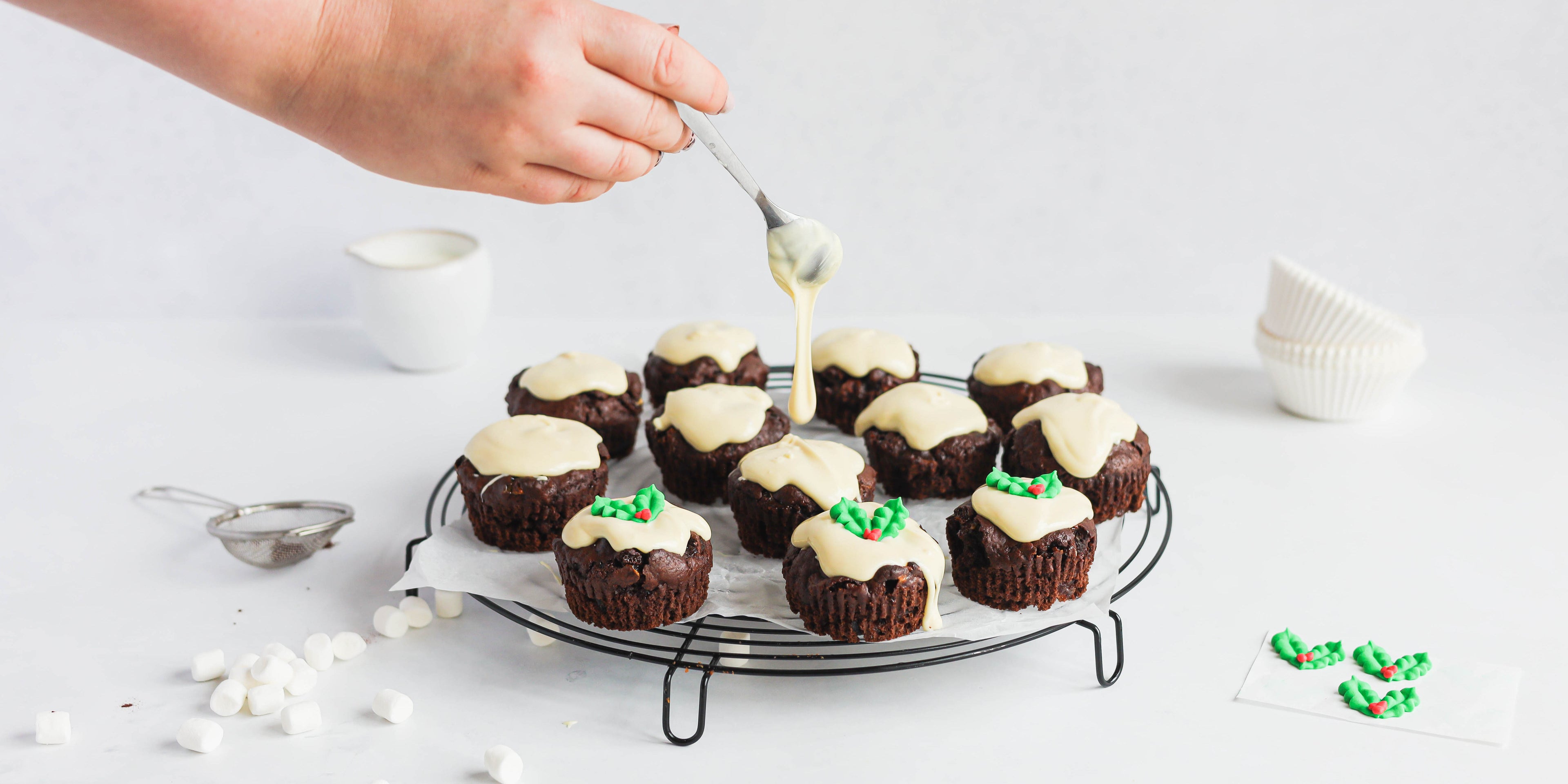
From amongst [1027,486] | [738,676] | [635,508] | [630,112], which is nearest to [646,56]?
[630,112]

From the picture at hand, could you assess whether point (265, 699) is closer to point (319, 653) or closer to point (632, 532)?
point (319, 653)

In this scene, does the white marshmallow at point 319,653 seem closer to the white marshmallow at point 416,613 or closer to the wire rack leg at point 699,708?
the white marshmallow at point 416,613

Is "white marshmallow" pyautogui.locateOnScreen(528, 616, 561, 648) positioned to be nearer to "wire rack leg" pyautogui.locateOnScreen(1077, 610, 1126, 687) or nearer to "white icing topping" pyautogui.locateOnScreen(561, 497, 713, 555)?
"white icing topping" pyautogui.locateOnScreen(561, 497, 713, 555)

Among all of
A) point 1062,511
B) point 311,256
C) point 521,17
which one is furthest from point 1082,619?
point 311,256

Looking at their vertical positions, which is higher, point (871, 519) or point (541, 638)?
point (871, 519)

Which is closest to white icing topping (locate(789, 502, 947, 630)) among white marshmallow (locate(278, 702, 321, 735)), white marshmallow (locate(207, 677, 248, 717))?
white marshmallow (locate(278, 702, 321, 735))

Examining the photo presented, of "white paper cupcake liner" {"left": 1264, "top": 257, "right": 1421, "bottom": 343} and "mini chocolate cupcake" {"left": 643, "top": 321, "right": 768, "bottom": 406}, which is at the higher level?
"white paper cupcake liner" {"left": 1264, "top": 257, "right": 1421, "bottom": 343}
